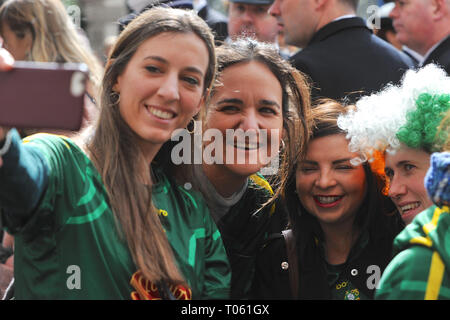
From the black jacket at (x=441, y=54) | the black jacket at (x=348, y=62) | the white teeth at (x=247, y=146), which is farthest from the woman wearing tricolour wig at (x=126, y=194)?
the black jacket at (x=441, y=54)

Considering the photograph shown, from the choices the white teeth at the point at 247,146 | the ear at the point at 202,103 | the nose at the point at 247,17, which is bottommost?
the white teeth at the point at 247,146

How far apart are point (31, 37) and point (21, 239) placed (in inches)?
76.9

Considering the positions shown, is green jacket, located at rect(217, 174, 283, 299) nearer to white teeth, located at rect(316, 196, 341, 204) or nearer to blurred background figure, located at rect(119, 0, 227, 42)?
white teeth, located at rect(316, 196, 341, 204)

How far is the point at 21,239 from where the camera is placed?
1.89m

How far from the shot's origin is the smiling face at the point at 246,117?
2688mm

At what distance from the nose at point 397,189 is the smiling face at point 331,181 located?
0.29m

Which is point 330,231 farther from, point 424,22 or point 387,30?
point 387,30

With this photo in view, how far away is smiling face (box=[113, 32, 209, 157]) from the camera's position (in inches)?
86.1

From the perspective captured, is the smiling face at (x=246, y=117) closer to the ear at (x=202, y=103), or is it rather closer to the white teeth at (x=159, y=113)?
the ear at (x=202, y=103)

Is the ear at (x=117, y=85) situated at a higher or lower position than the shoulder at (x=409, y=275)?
higher

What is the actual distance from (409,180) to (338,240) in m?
0.52

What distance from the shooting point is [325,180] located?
270cm

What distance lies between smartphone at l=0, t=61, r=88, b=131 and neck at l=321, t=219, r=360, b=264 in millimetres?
1641
